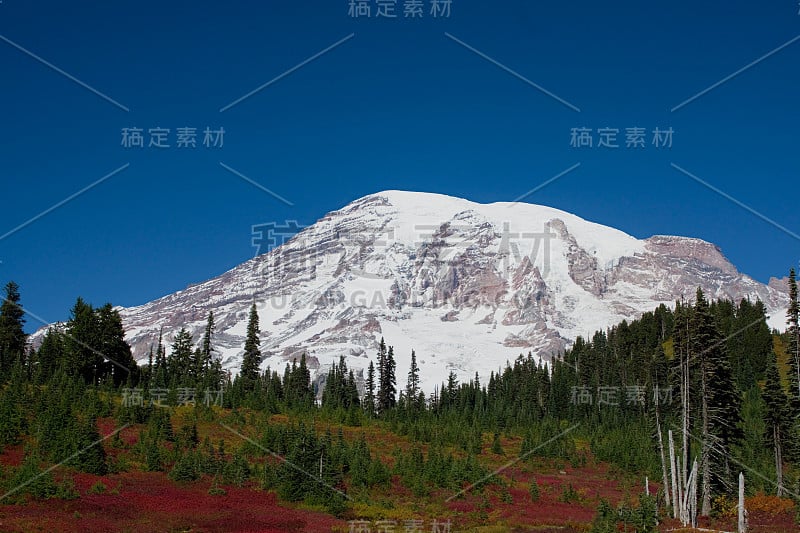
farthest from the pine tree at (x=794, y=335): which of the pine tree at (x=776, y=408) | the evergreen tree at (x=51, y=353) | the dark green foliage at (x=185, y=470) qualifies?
the evergreen tree at (x=51, y=353)

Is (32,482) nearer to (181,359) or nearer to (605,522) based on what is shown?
(605,522)

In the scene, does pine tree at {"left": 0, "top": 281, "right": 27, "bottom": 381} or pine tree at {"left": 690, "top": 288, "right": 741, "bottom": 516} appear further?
pine tree at {"left": 0, "top": 281, "right": 27, "bottom": 381}

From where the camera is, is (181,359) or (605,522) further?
(181,359)

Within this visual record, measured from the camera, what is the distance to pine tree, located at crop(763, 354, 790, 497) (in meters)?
69.0

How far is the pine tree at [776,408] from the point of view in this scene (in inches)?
2717

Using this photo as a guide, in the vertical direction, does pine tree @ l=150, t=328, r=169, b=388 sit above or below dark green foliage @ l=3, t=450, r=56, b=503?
above

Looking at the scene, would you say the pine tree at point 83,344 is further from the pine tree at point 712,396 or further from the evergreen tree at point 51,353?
the pine tree at point 712,396

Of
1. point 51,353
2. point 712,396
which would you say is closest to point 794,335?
point 712,396

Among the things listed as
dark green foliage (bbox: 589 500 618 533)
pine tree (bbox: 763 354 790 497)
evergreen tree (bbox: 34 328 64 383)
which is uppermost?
evergreen tree (bbox: 34 328 64 383)

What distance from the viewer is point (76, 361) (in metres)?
87.4

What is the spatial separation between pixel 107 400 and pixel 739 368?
97.3 m

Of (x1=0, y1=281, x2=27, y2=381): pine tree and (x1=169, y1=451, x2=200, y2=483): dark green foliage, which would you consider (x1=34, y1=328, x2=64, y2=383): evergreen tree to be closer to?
(x1=0, y1=281, x2=27, y2=381): pine tree

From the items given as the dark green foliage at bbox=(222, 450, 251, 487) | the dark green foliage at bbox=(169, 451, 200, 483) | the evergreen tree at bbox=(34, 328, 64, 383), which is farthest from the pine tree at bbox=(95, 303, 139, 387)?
the dark green foliage at bbox=(169, 451, 200, 483)

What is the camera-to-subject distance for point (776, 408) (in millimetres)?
71625
